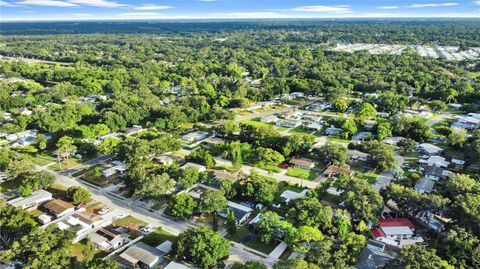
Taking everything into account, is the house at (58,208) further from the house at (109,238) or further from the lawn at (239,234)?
the lawn at (239,234)

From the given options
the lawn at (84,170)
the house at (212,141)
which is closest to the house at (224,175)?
the house at (212,141)

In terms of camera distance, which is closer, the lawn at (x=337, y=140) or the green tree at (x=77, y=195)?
the green tree at (x=77, y=195)

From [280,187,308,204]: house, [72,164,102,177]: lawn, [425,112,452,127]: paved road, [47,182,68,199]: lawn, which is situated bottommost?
[425,112,452,127]: paved road

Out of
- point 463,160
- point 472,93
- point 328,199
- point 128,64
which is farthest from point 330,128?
point 128,64

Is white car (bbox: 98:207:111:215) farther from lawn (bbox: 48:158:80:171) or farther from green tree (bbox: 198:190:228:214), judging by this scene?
lawn (bbox: 48:158:80:171)

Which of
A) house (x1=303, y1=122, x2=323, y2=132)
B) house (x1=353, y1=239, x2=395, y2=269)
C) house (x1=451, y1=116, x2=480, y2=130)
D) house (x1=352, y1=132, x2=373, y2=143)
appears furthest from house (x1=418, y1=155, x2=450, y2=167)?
house (x1=353, y1=239, x2=395, y2=269)

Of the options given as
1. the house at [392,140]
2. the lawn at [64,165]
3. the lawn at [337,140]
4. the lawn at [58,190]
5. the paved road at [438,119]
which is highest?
the lawn at [64,165]

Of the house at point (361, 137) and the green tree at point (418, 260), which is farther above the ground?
the green tree at point (418, 260)
